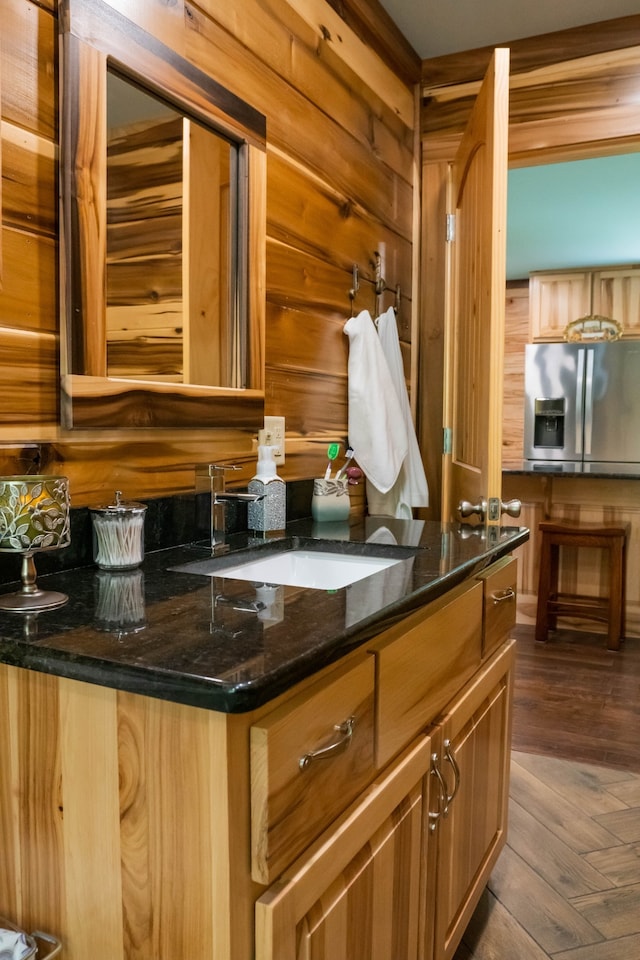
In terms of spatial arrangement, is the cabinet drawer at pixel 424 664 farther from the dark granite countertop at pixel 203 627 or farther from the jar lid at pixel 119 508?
the jar lid at pixel 119 508

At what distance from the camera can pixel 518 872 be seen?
191 cm

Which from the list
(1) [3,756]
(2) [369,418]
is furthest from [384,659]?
(2) [369,418]

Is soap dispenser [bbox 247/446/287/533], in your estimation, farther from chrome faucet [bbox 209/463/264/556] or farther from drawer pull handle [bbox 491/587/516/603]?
drawer pull handle [bbox 491/587/516/603]

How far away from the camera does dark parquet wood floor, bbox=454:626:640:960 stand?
1.67 meters

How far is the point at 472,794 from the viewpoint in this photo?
147 centimetres

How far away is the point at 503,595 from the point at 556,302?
16.2 ft

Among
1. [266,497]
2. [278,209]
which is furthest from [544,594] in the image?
[278,209]

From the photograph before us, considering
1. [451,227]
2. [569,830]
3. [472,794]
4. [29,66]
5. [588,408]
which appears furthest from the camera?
[588,408]

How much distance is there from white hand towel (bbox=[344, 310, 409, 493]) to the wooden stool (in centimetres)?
199

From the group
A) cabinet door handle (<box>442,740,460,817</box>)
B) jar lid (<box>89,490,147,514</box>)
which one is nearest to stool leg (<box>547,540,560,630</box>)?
cabinet door handle (<box>442,740,460,817</box>)

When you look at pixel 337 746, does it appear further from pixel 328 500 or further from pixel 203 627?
pixel 328 500

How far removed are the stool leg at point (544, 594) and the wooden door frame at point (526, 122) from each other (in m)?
1.55

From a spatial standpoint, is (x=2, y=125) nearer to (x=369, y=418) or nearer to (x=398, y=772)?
(x=398, y=772)

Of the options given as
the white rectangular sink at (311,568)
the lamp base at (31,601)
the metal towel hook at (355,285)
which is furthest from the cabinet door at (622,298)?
the lamp base at (31,601)
